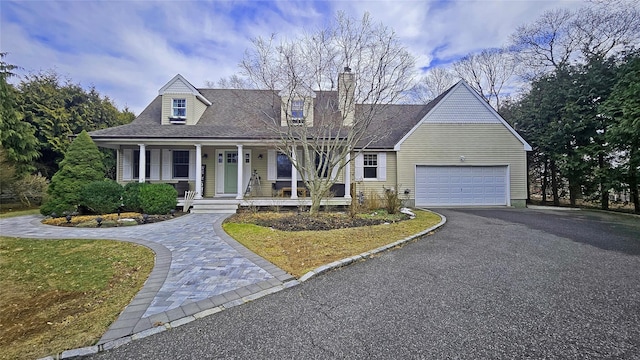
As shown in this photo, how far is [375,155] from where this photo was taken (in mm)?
15016

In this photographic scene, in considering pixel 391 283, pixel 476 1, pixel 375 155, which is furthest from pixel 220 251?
pixel 476 1

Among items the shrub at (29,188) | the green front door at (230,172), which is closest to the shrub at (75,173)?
the shrub at (29,188)

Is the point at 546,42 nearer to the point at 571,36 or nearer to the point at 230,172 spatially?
the point at 571,36

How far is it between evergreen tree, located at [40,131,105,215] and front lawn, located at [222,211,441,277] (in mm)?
6248

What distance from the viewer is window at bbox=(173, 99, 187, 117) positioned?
14.7m

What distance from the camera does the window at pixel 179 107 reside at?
48.1 ft

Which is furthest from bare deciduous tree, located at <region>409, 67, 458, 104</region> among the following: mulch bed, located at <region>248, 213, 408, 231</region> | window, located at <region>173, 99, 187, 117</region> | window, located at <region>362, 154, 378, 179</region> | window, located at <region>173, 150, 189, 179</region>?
window, located at <region>173, 150, 189, 179</region>

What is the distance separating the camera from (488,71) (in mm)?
23797

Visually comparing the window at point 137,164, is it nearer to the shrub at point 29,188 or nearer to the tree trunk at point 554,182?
the shrub at point 29,188

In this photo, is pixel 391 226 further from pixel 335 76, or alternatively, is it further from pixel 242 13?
pixel 242 13

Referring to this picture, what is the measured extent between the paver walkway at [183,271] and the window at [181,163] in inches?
246

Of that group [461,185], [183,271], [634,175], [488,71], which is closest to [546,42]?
[488,71]

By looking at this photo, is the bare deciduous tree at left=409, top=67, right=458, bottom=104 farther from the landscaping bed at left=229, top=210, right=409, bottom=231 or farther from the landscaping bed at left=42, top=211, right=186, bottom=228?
the landscaping bed at left=42, top=211, right=186, bottom=228

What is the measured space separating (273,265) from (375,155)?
36.6ft
